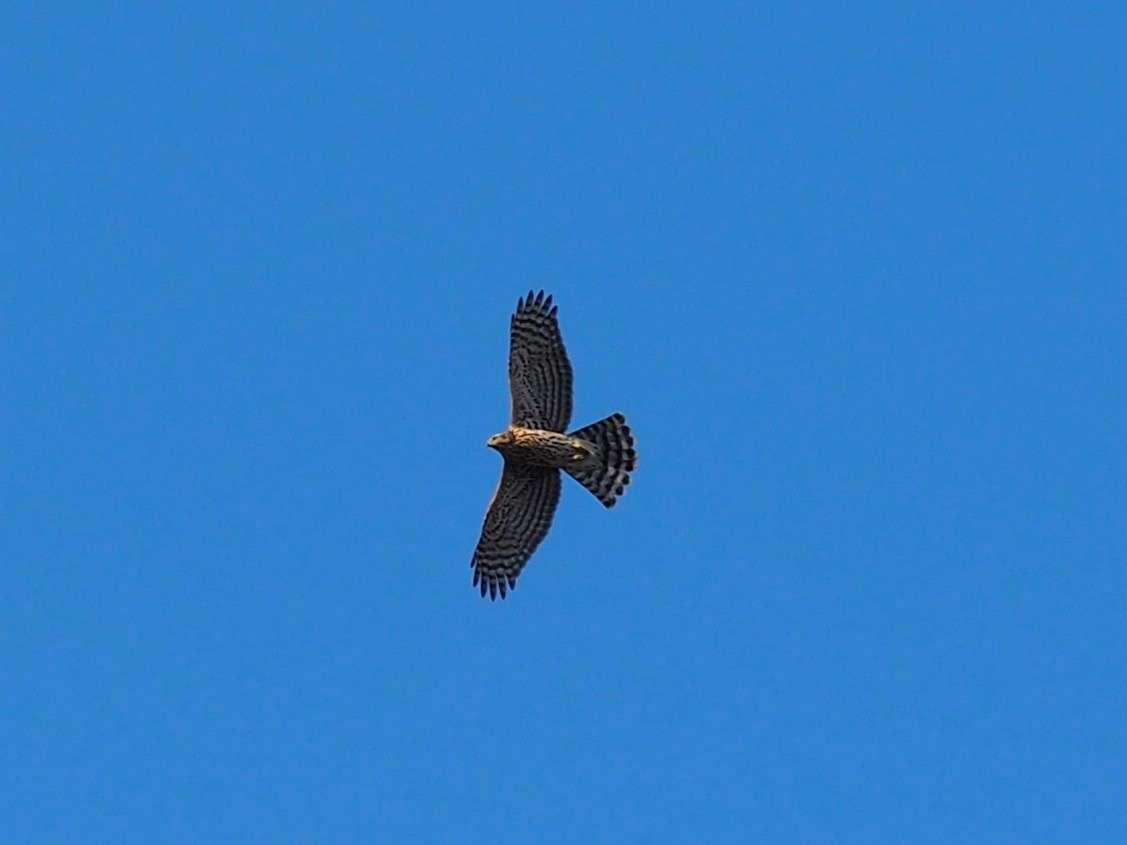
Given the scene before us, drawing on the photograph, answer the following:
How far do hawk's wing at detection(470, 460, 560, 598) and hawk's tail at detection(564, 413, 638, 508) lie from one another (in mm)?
845

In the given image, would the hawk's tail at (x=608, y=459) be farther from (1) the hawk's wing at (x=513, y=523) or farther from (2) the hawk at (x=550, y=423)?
(1) the hawk's wing at (x=513, y=523)

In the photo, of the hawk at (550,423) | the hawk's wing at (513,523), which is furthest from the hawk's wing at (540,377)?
the hawk's wing at (513,523)

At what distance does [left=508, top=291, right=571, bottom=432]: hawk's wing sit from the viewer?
30.4 metres

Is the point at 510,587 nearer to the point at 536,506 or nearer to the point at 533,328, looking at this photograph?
A: the point at 536,506

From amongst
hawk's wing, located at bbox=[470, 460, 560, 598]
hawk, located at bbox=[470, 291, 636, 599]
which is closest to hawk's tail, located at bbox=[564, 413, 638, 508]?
hawk, located at bbox=[470, 291, 636, 599]

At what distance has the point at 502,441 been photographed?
30.4 metres

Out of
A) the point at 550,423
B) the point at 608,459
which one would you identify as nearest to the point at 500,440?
the point at 550,423

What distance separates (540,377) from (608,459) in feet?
4.96

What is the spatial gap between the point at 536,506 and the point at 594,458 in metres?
1.62

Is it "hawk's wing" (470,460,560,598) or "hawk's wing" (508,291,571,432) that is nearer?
"hawk's wing" (508,291,571,432)

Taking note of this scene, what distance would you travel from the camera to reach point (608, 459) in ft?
99.7

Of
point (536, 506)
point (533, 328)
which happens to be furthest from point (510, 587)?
point (533, 328)

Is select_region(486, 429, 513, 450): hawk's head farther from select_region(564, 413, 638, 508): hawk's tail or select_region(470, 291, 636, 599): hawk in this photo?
select_region(564, 413, 638, 508): hawk's tail

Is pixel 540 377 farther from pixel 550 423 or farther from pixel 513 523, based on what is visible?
pixel 513 523
